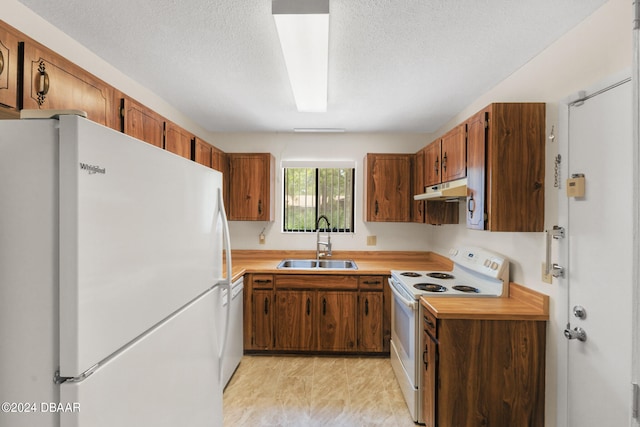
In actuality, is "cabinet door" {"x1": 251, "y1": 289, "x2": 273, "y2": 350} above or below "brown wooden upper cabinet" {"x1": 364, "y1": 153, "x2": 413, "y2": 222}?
below

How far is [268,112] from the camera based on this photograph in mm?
2881

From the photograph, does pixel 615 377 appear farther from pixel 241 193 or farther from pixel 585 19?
pixel 241 193

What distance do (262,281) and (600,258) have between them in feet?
8.30

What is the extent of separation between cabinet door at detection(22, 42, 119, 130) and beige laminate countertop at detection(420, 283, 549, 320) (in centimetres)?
216

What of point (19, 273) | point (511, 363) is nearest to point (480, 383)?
point (511, 363)

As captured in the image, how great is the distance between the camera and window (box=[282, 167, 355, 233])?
370 cm

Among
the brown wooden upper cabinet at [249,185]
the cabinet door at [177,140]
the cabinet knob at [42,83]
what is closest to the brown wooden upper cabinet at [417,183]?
the brown wooden upper cabinet at [249,185]

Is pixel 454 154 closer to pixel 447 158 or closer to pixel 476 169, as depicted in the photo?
pixel 447 158

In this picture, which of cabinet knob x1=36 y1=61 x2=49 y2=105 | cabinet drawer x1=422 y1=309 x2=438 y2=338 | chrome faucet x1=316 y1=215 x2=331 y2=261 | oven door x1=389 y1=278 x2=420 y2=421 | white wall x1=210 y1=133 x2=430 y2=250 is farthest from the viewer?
white wall x1=210 y1=133 x2=430 y2=250

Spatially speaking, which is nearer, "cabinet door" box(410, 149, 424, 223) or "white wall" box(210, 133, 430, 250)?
"cabinet door" box(410, 149, 424, 223)

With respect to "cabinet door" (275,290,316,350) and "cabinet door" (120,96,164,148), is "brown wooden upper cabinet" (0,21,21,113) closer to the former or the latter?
"cabinet door" (120,96,164,148)

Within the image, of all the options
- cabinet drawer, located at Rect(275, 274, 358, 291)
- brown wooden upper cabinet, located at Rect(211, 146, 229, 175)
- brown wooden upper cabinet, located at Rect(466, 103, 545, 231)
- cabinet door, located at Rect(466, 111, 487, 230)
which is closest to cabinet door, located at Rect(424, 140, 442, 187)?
cabinet door, located at Rect(466, 111, 487, 230)

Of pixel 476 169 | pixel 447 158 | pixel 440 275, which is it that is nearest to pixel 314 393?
pixel 440 275

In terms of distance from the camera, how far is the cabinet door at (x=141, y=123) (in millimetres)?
1733
